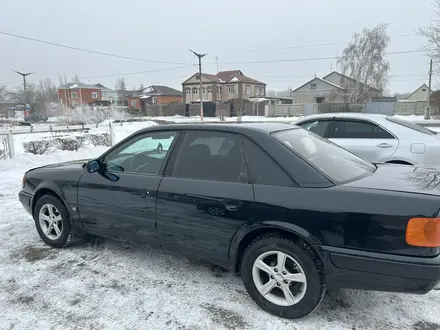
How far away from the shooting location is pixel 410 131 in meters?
5.53

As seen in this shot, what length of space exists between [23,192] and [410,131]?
230 inches

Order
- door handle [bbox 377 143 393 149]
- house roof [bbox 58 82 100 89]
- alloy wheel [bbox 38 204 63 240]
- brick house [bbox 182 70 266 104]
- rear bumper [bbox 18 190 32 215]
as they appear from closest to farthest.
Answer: alloy wheel [bbox 38 204 63 240], rear bumper [bbox 18 190 32 215], door handle [bbox 377 143 393 149], brick house [bbox 182 70 266 104], house roof [bbox 58 82 100 89]

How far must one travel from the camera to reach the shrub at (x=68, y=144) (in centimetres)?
1145

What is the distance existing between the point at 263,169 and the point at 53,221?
2806 millimetres

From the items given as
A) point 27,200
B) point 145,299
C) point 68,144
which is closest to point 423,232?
point 145,299

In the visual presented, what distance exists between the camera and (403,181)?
2.67 meters

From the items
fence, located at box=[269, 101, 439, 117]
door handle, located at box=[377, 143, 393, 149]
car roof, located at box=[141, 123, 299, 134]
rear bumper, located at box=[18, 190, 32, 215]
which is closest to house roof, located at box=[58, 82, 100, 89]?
fence, located at box=[269, 101, 439, 117]

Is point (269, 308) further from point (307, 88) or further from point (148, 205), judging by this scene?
point (307, 88)

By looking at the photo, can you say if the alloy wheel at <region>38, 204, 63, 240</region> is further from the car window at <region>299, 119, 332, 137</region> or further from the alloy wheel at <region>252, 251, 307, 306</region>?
the car window at <region>299, 119, 332, 137</region>

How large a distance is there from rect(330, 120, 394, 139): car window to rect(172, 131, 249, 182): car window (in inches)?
141

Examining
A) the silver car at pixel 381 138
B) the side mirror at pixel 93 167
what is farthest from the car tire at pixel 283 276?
the silver car at pixel 381 138

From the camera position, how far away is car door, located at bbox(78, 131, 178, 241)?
3.32m

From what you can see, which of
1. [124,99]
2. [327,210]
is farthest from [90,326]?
[124,99]

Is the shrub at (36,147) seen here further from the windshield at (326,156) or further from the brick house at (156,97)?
the brick house at (156,97)
